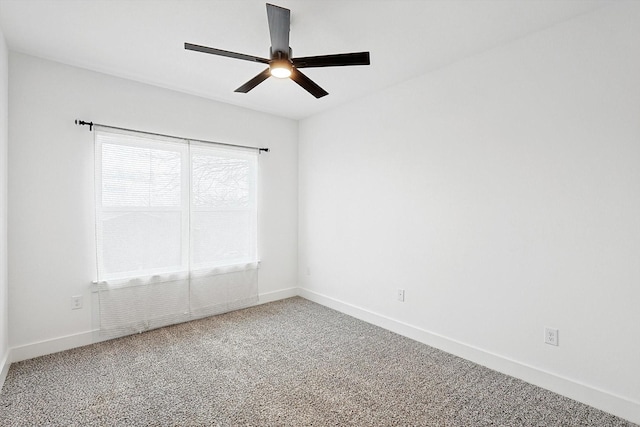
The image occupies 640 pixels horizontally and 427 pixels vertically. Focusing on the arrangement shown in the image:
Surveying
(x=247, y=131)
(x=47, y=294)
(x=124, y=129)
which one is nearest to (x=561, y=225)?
(x=247, y=131)

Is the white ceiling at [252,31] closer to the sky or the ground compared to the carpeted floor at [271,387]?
A: closer to the sky

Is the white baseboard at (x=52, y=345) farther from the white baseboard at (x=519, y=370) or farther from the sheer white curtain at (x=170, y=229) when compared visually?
the white baseboard at (x=519, y=370)

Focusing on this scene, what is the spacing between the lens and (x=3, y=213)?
2.54 m

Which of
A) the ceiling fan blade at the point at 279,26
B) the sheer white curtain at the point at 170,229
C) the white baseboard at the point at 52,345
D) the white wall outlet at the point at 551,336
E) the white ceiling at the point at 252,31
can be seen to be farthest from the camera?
the sheer white curtain at the point at 170,229

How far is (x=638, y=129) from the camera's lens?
1980 millimetres

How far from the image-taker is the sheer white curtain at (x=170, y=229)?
10.5 feet

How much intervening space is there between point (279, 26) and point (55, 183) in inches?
95.9

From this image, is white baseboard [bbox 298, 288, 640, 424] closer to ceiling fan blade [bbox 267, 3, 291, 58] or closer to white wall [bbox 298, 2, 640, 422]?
white wall [bbox 298, 2, 640, 422]

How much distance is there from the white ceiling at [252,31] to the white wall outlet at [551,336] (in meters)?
2.15

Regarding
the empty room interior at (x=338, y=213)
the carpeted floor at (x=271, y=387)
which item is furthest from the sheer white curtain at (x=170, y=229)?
the carpeted floor at (x=271, y=387)

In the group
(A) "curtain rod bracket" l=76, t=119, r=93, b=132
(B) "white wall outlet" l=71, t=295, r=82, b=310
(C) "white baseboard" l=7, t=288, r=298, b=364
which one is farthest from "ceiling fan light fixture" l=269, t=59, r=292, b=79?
(C) "white baseboard" l=7, t=288, r=298, b=364

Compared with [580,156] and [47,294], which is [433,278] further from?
[47,294]

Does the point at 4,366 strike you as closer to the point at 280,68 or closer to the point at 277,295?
the point at 277,295

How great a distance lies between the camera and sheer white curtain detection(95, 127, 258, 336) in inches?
126
